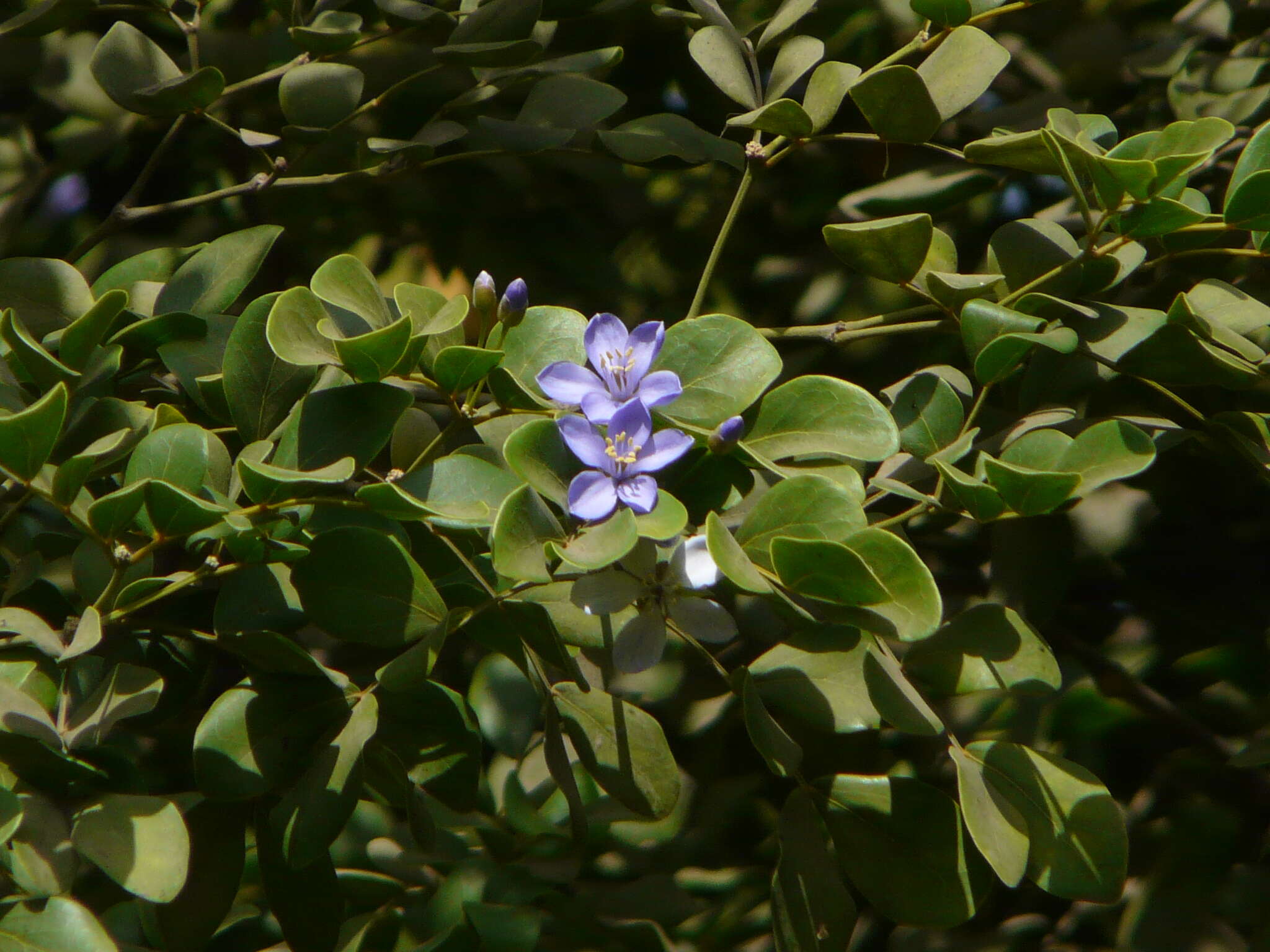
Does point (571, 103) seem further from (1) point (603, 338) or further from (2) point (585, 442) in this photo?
(2) point (585, 442)

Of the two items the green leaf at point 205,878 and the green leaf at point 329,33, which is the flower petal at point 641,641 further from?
the green leaf at point 329,33

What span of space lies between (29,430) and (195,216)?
0.72 meters

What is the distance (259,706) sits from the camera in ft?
1.97

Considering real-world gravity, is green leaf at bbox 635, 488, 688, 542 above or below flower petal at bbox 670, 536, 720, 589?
above

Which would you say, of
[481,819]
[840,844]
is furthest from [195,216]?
[840,844]

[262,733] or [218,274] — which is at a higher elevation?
[218,274]

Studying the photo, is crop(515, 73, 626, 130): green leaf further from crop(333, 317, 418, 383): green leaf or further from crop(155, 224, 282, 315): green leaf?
crop(333, 317, 418, 383): green leaf

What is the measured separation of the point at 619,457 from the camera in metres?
0.56

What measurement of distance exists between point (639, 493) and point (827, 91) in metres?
0.35

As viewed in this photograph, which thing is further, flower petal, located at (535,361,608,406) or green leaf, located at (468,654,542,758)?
green leaf, located at (468,654,542,758)

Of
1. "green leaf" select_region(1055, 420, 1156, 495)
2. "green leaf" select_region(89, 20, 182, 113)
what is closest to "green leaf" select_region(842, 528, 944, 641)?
"green leaf" select_region(1055, 420, 1156, 495)

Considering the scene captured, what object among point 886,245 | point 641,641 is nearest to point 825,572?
point 641,641

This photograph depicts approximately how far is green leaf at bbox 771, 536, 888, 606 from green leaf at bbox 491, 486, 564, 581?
10 cm

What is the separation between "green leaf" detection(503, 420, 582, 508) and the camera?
1.77ft
